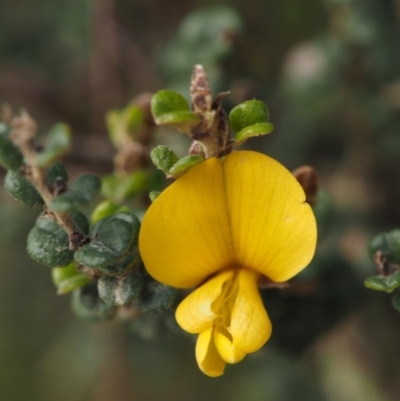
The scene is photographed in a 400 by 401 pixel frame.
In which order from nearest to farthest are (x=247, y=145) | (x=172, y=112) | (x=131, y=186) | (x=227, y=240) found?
(x=172, y=112), (x=227, y=240), (x=131, y=186), (x=247, y=145)

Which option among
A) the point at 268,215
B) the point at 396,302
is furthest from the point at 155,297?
the point at 396,302

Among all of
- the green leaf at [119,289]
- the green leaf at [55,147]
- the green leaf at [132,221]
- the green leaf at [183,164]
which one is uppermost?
the green leaf at [55,147]

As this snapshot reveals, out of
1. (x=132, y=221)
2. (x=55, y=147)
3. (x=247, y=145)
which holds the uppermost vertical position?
(x=55, y=147)

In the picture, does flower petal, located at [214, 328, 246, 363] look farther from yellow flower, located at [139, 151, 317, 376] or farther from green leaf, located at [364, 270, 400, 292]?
green leaf, located at [364, 270, 400, 292]

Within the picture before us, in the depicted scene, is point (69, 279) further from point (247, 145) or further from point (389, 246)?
point (247, 145)

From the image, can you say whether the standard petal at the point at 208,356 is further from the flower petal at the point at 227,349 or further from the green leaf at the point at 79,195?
the green leaf at the point at 79,195

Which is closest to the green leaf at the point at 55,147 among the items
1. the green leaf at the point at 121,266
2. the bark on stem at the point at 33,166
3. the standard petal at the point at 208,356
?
the bark on stem at the point at 33,166
